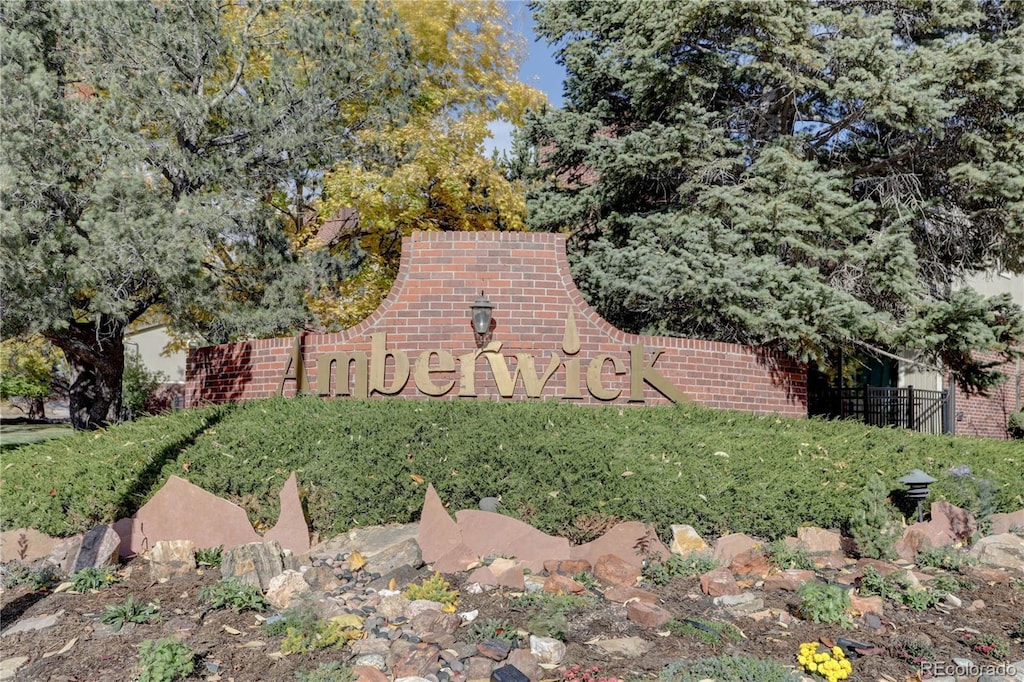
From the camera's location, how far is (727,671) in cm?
437

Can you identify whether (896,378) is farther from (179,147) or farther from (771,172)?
(179,147)

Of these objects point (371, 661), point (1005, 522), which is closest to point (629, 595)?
point (371, 661)

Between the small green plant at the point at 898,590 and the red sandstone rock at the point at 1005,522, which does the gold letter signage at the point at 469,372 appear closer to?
the small green plant at the point at 898,590

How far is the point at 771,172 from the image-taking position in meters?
10.2

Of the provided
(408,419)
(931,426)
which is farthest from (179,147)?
(931,426)

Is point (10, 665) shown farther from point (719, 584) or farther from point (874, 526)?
point (874, 526)

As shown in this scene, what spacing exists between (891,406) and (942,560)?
8531mm

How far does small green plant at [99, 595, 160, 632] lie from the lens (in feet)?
16.7

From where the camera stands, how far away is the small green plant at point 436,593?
5332mm

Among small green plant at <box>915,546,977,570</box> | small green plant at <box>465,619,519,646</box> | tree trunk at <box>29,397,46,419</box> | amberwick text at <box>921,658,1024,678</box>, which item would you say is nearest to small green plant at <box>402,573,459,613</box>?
small green plant at <box>465,619,519,646</box>

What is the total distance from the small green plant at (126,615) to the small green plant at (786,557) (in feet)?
15.3

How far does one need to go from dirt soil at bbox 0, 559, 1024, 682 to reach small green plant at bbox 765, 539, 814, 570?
50 cm

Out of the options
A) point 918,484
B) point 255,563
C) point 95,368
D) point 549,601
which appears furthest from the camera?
point 95,368

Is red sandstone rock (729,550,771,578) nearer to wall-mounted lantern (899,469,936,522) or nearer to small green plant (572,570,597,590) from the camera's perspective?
small green plant (572,570,597,590)
